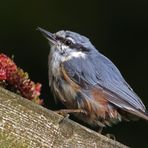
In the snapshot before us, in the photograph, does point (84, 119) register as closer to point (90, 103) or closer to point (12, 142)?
point (90, 103)

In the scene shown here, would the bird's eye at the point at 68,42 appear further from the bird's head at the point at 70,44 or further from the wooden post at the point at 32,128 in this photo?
the wooden post at the point at 32,128

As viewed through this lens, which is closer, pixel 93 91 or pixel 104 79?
pixel 93 91

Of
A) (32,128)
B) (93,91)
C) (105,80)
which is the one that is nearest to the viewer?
(32,128)

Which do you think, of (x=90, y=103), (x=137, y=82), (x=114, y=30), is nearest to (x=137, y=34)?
(x=114, y=30)

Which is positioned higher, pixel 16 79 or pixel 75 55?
pixel 75 55

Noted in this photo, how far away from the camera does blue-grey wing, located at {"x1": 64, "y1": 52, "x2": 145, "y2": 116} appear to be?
366 cm

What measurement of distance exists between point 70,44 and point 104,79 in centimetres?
47

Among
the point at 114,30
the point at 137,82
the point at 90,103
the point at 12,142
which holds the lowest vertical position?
the point at 12,142

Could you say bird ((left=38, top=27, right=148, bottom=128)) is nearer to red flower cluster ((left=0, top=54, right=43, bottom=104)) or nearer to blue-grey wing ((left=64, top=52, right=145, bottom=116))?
blue-grey wing ((left=64, top=52, right=145, bottom=116))

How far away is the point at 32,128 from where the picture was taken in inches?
93.2

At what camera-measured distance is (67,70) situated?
392 cm

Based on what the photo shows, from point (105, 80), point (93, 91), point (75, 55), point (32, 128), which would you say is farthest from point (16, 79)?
point (75, 55)

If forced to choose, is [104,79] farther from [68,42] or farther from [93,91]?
[68,42]

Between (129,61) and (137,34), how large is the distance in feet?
1.63
